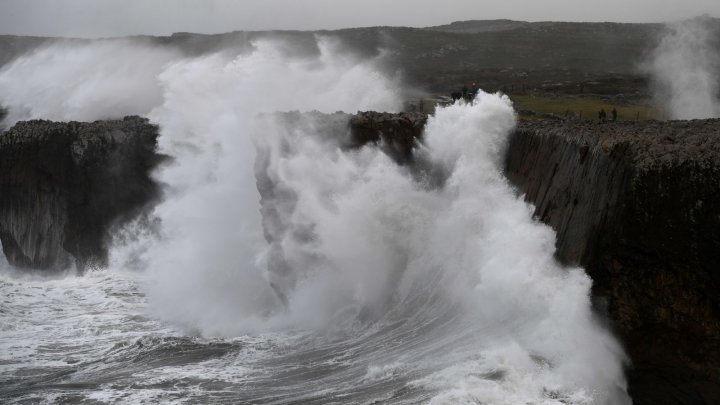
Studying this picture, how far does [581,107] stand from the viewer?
3075 cm

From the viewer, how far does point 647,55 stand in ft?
204

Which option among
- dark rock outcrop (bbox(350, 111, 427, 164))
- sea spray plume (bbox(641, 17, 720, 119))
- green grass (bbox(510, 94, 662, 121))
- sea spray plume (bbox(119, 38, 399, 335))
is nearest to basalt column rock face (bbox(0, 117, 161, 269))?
sea spray plume (bbox(119, 38, 399, 335))

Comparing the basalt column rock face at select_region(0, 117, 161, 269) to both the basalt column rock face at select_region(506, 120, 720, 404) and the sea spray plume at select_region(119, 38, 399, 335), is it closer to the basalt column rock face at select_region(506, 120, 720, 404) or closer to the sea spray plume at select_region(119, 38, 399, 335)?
the sea spray plume at select_region(119, 38, 399, 335)

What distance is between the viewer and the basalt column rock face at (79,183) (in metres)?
23.5

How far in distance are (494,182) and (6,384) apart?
8968mm

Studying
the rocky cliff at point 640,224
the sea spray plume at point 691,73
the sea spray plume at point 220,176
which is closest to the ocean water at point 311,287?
the sea spray plume at point 220,176

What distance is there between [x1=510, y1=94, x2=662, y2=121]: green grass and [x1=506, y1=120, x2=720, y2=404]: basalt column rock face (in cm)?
1401

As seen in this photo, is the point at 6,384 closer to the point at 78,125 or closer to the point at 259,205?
the point at 259,205

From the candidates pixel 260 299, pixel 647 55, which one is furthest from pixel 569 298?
pixel 647 55

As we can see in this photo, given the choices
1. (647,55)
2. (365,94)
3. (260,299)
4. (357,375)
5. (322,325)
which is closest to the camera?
(357,375)

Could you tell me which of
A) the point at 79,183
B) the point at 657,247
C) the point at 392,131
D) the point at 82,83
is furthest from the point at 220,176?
the point at 82,83

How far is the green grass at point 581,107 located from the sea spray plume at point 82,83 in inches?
654

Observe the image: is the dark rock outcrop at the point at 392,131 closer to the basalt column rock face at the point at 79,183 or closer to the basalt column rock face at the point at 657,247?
the basalt column rock face at the point at 657,247

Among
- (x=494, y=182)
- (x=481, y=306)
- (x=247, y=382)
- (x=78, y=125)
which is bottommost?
(x=247, y=382)
